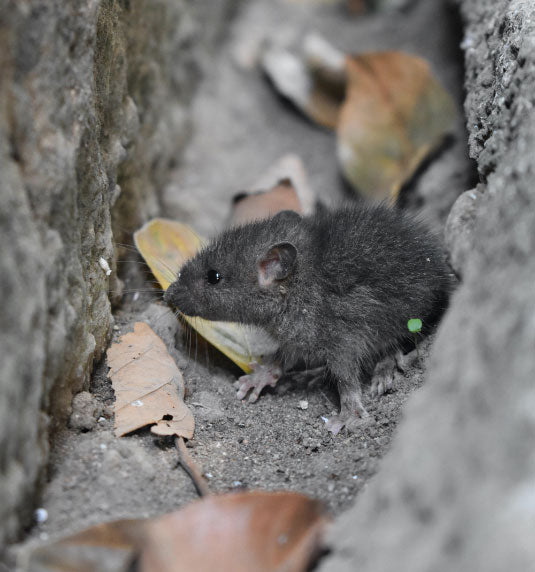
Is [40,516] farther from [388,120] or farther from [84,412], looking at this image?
[388,120]

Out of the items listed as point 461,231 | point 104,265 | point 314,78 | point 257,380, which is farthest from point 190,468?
point 314,78

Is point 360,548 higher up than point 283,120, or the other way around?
point 283,120

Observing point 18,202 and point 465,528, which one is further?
point 18,202

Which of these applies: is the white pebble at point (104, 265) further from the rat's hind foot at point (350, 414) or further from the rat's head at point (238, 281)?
the rat's hind foot at point (350, 414)

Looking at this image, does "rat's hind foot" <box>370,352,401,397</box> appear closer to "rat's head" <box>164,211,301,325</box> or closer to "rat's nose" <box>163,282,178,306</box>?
"rat's head" <box>164,211,301,325</box>

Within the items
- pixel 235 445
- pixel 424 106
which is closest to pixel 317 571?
pixel 235 445

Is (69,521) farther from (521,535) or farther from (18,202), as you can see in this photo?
(521,535)

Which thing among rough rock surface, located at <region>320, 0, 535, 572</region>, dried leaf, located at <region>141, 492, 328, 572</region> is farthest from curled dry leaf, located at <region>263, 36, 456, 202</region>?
dried leaf, located at <region>141, 492, 328, 572</region>
